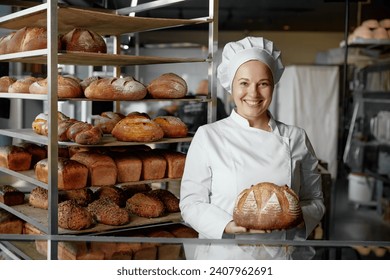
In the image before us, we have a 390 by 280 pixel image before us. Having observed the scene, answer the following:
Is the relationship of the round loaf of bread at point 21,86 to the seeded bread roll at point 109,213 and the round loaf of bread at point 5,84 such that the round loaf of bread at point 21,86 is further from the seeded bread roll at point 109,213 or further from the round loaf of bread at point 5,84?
the seeded bread roll at point 109,213

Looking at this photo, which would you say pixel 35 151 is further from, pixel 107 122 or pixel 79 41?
pixel 79 41

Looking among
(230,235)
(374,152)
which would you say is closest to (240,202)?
(230,235)

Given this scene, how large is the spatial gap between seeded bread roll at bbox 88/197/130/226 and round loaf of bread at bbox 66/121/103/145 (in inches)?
8.4

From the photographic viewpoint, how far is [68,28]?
1824mm

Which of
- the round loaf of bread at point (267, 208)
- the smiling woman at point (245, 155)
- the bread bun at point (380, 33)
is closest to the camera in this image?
the round loaf of bread at point (267, 208)

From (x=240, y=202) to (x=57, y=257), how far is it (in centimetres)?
45

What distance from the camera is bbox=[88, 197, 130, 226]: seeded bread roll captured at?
5.21 ft

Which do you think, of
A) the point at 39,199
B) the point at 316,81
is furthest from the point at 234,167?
the point at 316,81

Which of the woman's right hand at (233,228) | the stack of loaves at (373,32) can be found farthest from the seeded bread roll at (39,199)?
the stack of loaves at (373,32)

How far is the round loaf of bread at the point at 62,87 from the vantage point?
158 centimetres

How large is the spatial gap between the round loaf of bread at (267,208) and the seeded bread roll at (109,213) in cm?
58

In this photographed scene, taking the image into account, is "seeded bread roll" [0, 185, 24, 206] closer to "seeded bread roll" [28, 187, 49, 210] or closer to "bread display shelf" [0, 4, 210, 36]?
"seeded bread roll" [28, 187, 49, 210]

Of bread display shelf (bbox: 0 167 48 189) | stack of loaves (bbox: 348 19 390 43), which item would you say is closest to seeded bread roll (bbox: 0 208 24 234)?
bread display shelf (bbox: 0 167 48 189)
